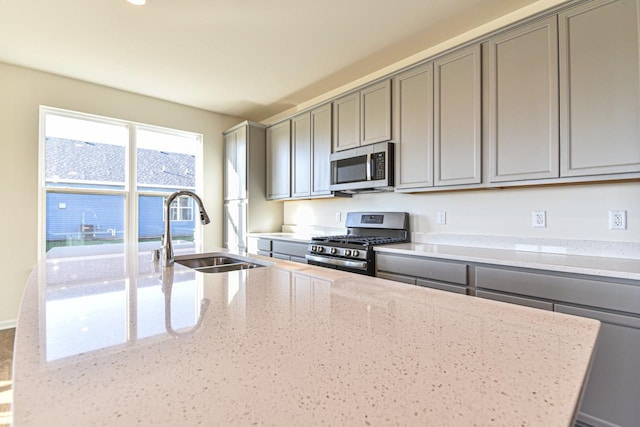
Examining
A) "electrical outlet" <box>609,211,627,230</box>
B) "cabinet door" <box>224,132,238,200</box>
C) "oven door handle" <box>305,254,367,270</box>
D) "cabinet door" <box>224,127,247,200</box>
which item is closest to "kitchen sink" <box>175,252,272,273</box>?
"oven door handle" <box>305,254,367,270</box>

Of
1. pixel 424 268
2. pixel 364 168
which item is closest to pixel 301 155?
pixel 364 168

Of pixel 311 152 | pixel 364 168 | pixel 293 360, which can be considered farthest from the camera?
pixel 311 152

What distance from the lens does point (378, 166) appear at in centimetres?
290

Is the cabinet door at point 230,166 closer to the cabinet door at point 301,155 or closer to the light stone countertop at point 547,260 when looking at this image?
the cabinet door at point 301,155

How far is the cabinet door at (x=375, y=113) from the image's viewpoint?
2.88 m

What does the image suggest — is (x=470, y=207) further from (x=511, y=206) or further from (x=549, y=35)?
(x=549, y=35)

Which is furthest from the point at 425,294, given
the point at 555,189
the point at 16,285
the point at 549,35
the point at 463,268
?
the point at 16,285

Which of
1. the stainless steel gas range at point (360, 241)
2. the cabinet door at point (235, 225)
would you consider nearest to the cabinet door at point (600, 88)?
the stainless steel gas range at point (360, 241)

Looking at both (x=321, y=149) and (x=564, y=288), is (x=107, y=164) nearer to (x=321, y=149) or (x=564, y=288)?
(x=321, y=149)

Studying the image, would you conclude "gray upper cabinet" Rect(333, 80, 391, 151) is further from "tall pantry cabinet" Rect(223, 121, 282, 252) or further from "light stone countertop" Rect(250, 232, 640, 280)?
"tall pantry cabinet" Rect(223, 121, 282, 252)

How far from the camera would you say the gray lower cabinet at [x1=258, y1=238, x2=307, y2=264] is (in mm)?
3373

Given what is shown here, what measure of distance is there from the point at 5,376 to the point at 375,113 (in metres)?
3.47

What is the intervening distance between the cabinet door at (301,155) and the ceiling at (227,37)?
42cm

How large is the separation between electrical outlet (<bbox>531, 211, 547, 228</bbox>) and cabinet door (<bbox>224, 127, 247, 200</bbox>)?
3165 millimetres
